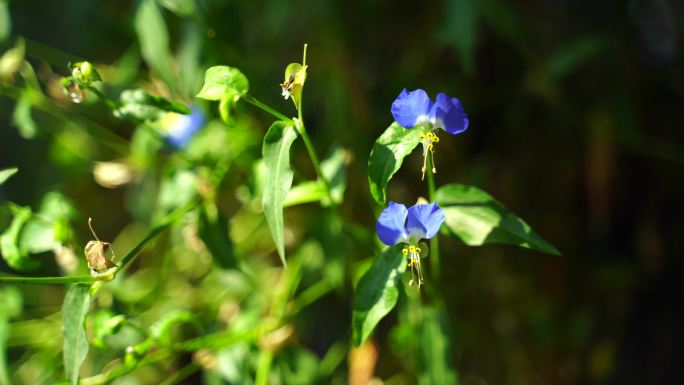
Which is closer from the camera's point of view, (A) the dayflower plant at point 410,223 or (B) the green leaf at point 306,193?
(A) the dayflower plant at point 410,223

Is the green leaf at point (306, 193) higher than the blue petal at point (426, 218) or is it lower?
higher

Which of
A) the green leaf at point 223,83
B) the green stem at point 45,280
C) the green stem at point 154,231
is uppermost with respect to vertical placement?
the green leaf at point 223,83

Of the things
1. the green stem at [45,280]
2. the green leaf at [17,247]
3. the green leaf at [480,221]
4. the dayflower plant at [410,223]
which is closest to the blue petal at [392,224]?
the dayflower plant at [410,223]

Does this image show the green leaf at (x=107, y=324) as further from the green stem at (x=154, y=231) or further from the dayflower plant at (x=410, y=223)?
the dayflower plant at (x=410, y=223)

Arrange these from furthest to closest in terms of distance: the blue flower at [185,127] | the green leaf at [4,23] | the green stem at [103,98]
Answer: the blue flower at [185,127]
the green leaf at [4,23]
the green stem at [103,98]

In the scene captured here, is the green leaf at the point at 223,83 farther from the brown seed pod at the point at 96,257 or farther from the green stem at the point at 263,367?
the green stem at the point at 263,367

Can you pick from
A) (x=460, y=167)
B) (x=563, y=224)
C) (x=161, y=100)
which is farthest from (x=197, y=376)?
(x=161, y=100)

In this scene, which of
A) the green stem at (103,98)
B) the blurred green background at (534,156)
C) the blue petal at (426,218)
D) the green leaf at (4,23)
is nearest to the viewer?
the blue petal at (426,218)

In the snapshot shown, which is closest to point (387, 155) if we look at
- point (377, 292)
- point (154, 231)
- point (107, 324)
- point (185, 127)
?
point (377, 292)
